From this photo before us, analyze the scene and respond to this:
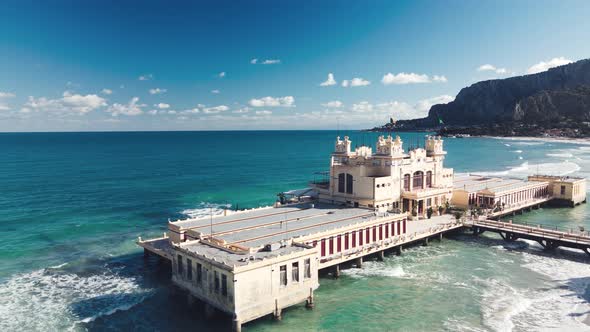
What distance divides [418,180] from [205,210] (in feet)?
141

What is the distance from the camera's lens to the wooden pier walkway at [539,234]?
6076cm

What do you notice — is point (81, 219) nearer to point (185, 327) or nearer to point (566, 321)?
point (185, 327)

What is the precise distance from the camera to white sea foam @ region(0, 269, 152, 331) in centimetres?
4291

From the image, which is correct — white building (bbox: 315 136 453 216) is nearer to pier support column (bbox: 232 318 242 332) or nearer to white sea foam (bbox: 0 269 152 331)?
white sea foam (bbox: 0 269 152 331)

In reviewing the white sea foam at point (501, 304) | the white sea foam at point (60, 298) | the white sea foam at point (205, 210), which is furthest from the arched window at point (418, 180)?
the white sea foam at point (60, 298)

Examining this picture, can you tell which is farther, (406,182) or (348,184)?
(406,182)

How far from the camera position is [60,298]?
48156 mm

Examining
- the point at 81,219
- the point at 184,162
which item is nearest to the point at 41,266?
the point at 81,219

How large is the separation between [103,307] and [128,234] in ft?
95.4

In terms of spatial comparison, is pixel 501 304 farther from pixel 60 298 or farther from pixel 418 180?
pixel 60 298

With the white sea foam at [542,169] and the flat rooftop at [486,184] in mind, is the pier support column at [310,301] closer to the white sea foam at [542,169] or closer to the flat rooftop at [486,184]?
the flat rooftop at [486,184]

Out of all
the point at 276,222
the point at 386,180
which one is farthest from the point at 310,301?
the point at 386,180

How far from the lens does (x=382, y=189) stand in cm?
7156

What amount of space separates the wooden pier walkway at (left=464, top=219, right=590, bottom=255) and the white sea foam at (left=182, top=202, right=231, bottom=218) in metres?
46.9
